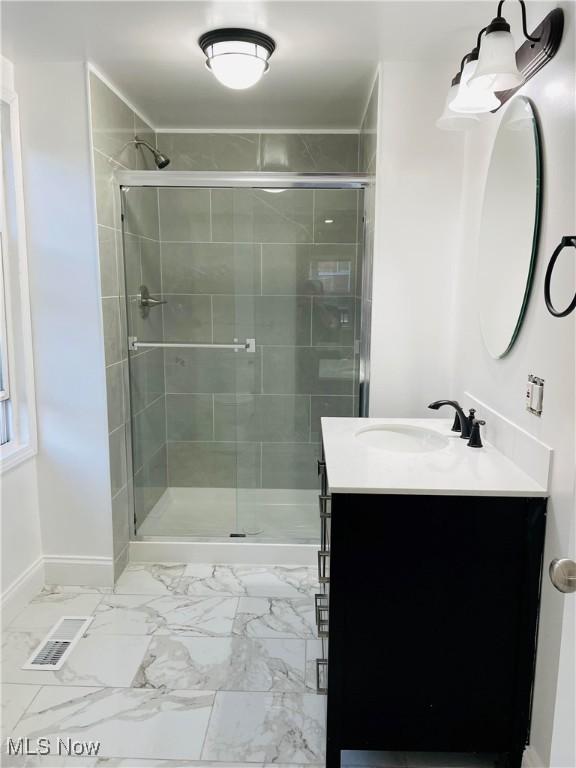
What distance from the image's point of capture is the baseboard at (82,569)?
2.55 meters

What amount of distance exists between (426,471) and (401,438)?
52 cm

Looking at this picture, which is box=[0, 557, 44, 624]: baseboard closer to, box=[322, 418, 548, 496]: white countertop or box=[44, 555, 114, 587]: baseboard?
box=[44, 555, 114, 587]: baseboard

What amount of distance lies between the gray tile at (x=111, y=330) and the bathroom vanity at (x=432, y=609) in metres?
1.42

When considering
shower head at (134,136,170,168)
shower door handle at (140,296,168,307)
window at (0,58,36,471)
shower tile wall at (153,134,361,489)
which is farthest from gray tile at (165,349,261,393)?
shower head at (134,136,170,168)

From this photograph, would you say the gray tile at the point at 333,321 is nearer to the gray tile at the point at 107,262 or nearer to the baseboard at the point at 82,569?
the gray tile at the point at 107,262

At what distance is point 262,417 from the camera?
3217mm

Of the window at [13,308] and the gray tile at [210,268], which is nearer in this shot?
the window at [13,308]

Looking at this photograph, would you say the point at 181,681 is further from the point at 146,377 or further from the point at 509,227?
the point at 509,227

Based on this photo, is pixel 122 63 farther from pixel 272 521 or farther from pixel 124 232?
pixel 272 521

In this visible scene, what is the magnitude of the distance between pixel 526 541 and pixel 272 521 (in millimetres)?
1772

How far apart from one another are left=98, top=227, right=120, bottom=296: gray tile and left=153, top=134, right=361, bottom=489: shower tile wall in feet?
1.70

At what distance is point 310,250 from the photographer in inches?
120

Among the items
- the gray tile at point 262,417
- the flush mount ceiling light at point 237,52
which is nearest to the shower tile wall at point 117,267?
the gray tile at point 262,417

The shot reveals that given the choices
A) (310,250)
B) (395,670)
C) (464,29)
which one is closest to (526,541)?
(395,670)
